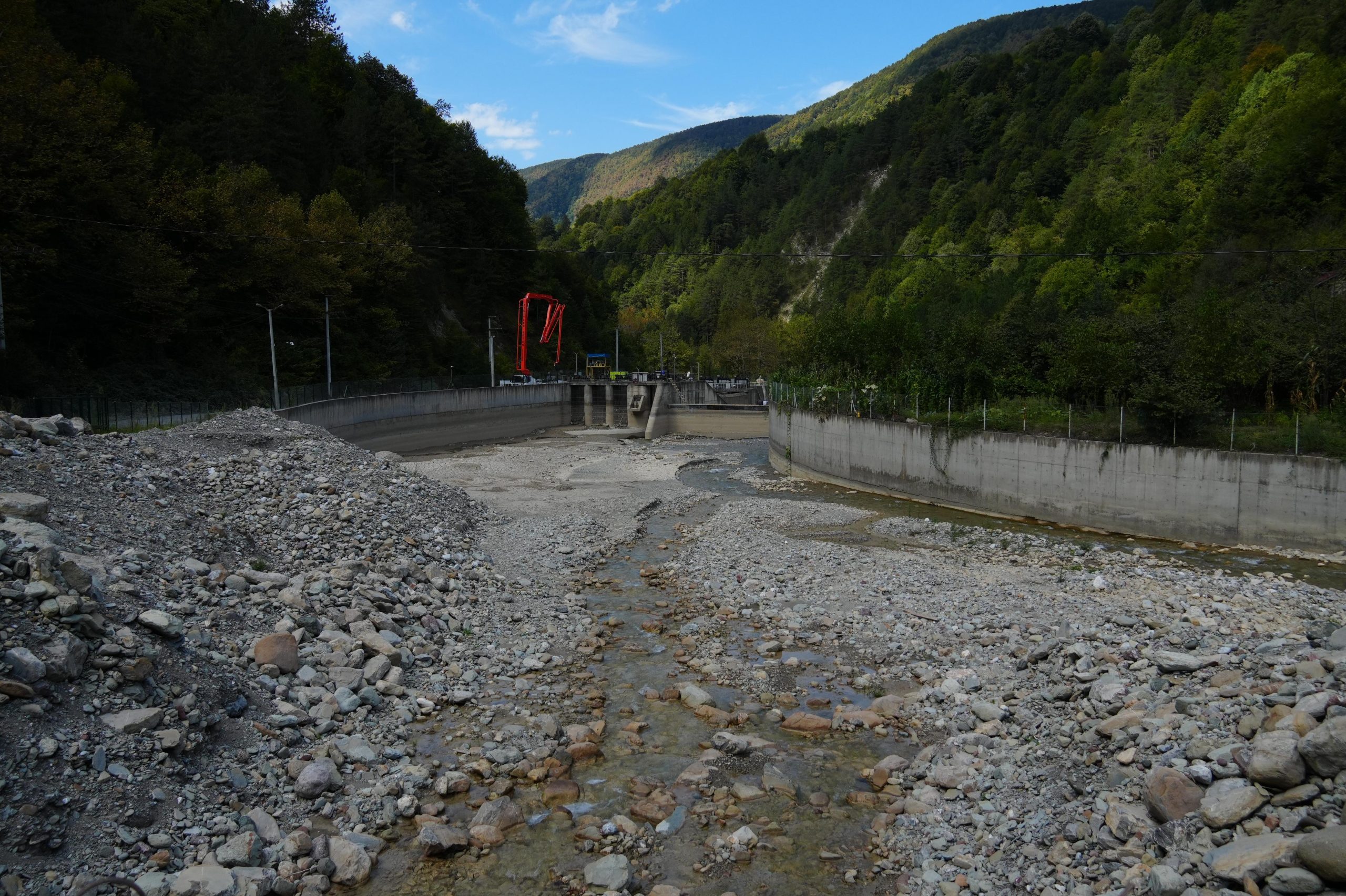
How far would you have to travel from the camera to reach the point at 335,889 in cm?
898

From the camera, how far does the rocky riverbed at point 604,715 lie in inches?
337

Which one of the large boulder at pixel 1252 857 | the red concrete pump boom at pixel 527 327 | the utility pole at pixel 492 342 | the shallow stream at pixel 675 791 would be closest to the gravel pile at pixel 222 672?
the shallow stream at pixel 675 791

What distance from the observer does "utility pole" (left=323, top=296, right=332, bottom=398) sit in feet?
166

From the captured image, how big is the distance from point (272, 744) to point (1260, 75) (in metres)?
100

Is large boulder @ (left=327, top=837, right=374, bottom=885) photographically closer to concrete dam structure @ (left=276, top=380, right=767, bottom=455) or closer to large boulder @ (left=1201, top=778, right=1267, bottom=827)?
large boulder @ (left=1201, top=778, right=1267, bottom=827)

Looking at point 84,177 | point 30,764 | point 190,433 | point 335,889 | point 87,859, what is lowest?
point 335,889

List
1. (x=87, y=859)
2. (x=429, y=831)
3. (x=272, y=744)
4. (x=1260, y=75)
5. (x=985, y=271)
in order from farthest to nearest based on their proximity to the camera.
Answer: (x=985, y=271)
(x=1260, y=75)
(x=272, y=744)
(x=429, y=831)
(x=87, y=859)

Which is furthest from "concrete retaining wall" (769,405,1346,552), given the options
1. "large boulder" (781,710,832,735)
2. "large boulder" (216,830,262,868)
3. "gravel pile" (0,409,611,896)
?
"large boulder" (216,830,262,868)

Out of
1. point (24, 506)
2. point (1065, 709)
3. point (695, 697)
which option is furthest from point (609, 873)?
point (24, 506)

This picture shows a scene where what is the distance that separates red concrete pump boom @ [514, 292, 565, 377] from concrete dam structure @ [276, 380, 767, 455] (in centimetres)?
881

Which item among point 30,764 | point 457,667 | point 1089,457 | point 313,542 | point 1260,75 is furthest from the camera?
point 1260,75

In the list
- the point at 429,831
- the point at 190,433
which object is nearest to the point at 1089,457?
the point at 429,831

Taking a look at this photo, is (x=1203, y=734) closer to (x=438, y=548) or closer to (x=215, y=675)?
(x=215, y=675)

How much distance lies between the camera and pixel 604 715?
13469mm
